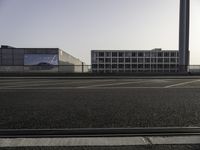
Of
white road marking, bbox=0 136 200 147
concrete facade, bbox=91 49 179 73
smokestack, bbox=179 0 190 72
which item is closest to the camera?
white road marking, bbox=0 136 200 147

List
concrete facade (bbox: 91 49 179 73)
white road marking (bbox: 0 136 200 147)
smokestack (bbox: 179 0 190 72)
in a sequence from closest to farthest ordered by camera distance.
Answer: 1. white road marking (bbox: 0 136 200 147)
2. smokestack (bbox: 179 0 190 72)
3. concrete facade (bbox: 91 49 179 73)

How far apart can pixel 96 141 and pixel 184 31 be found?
4088cm

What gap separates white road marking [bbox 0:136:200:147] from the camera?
4.80 meters

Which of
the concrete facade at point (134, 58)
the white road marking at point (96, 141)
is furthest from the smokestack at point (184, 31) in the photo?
the concrete facade at point (134, 58)

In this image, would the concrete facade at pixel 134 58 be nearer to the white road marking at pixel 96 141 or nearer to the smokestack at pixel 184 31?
the smokestack at pixel 184 31

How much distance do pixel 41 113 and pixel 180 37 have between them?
39745 millimetres

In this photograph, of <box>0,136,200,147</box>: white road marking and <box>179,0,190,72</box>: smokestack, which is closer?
<box>0,136,200,147</box>: white road marking

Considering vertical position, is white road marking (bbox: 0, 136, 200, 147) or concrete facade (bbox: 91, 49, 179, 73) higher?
concrete facade (bbox: 91, 49, 179, 73)

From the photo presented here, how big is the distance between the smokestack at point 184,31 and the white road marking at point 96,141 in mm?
38221

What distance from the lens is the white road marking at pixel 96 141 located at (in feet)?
15.8

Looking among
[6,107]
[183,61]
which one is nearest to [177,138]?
[6,107]

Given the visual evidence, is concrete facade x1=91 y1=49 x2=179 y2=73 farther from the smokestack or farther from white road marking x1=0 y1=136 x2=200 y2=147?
white road marking x1=0 y1=136 x2=200 y2=147

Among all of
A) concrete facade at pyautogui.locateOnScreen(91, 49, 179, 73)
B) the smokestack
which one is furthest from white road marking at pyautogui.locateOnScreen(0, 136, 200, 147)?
concrete facade at pyautogui.locateOnScreen(91, 49, 179, 73)

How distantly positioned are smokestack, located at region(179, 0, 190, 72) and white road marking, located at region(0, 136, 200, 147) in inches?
1505
